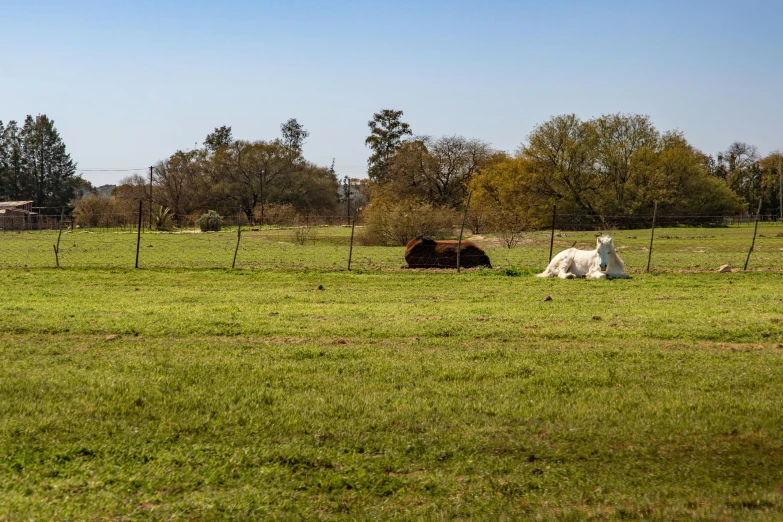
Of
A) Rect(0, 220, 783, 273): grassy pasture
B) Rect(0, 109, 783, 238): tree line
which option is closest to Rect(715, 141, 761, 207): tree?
Rect(0, 109, 783, 238): tree line

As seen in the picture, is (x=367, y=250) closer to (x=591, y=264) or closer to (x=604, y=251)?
(x=591, y=264)

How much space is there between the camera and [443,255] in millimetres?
23484

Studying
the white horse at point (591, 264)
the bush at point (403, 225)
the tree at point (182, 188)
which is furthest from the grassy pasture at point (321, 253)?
the tree at point (182, 188)

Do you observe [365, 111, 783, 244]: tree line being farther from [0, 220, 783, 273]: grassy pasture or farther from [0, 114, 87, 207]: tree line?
[0, 114, 87, 207]: tree line

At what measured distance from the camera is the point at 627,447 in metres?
5.91

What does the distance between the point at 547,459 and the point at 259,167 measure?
83.3 metres

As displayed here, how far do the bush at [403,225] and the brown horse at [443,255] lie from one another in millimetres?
14219

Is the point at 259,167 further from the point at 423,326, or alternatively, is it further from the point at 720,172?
the point at 423,326

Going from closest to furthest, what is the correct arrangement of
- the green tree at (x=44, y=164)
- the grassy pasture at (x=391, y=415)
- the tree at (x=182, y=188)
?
the grassy pasture at (x=391, y=415), the tree at (x=182, y=188), the green tree at (x=44, y=164)

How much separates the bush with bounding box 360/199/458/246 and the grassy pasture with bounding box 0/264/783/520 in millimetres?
26072

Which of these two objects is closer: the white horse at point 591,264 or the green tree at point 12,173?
the white horse at point 591,264

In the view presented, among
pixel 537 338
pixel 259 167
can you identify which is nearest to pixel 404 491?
pixel 537 338

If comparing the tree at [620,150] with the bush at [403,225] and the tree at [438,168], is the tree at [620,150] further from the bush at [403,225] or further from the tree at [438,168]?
the bush at [403,225]

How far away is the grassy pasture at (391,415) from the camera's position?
4992mm
